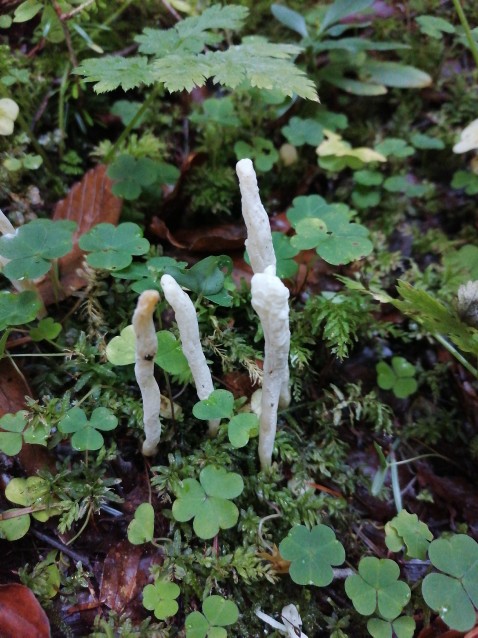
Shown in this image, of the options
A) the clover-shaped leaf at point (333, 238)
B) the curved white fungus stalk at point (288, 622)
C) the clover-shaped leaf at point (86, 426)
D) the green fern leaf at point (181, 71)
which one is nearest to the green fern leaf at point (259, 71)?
the green fern leaf at point (181, 71)

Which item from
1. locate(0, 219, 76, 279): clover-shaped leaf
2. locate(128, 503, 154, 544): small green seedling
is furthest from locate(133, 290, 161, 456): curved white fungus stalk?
locate(0, 219, 76, 279): clover-shaped leaf

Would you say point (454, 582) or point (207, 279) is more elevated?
point (207, 279)

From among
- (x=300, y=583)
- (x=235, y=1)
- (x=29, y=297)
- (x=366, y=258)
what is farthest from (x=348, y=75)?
(x=300, y=583)

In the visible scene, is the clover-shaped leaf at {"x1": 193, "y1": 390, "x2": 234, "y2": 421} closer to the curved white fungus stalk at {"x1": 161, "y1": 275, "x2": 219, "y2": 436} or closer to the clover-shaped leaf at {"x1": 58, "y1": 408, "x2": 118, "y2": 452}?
the curved white fungus stalk at {"x1": 161, "y1": 275, "x2": 219, "y2": 436}

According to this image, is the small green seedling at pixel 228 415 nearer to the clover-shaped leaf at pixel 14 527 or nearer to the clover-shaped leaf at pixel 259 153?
the clover-shaped leaf at pixel 14 527

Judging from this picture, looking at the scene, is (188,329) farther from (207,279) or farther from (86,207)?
(86,207)

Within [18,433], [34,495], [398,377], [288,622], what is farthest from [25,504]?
[398,377]
